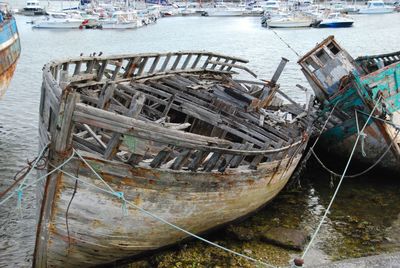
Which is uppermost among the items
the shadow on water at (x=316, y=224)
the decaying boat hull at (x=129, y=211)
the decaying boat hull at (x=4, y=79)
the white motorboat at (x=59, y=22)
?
the decaying boat hull at (x=129, y=211)

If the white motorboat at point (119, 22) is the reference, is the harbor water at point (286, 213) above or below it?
above

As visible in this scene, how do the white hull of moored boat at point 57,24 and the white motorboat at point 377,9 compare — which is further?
the white motorboat at point 377,9

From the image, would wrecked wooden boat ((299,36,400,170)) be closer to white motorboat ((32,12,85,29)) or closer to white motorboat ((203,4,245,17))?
white motorboat ((32,12,85,29))

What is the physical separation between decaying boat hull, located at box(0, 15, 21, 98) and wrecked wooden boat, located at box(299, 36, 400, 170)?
12399 millimetres

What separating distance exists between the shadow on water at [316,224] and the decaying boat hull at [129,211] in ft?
1.81

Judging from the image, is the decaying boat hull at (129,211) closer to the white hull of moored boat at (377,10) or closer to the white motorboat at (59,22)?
the white motorboat at (59,22)

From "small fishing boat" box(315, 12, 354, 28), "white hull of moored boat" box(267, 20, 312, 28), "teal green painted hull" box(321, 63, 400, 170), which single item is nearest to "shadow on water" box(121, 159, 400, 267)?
"teal green painted hull" box(321, 63, 400, 170)

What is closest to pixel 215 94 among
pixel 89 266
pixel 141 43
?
pixel 89 266

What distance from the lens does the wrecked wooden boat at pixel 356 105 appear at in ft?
42.3

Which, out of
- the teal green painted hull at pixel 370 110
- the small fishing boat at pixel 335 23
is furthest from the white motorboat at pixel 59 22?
the teal green painted hull at pixel 370 110

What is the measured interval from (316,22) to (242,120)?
6705 centimetres

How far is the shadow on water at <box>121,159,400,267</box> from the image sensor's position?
9008 millimetres

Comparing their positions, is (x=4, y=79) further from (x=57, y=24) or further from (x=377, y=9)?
(x=377, y=9)

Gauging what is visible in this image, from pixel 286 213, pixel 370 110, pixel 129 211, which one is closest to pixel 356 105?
pixel 370 110
